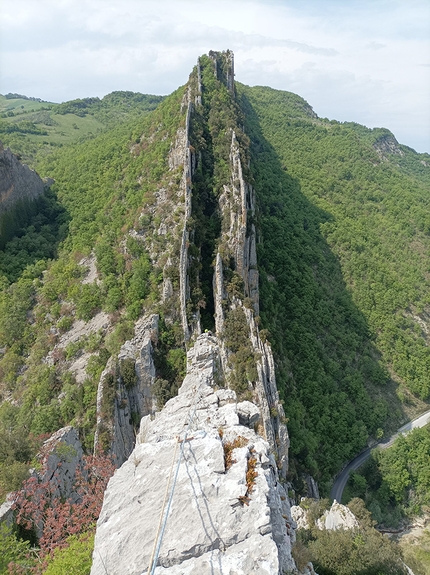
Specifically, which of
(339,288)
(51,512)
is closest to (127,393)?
(51,512)

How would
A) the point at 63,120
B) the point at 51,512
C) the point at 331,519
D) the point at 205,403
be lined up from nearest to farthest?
the point at 205,403 < the point at 51,512 < the point at 331,519 < the point at 63,120

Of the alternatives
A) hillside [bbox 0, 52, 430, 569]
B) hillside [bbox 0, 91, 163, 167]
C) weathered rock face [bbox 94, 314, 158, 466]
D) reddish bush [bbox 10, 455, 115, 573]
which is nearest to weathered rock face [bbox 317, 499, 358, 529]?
hillside [bbox 0, 52, 430, 569]

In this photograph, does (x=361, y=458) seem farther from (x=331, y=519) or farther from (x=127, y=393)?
A: (x=127, y=393)

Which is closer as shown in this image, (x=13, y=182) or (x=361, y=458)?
(x=361, y=458)

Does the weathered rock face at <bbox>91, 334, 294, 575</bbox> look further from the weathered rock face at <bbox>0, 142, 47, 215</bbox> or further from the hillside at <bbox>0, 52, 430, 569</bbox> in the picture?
the weathered rock face at <bbox>0, 142, 47, 215</bbox>

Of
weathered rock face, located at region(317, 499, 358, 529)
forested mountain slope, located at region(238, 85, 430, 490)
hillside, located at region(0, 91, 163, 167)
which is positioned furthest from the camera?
hillside, located at region(0, 91, 163, 167)

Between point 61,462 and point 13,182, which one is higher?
point 13,182

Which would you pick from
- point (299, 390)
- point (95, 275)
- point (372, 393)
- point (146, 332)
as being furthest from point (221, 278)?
point (372, 393)
